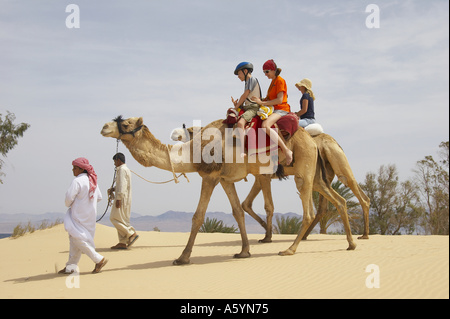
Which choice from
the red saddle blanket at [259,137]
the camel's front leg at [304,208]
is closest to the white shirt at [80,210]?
the red saddle blanket at [259,137]

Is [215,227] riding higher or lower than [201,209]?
lower

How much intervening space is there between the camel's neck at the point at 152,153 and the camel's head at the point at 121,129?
0.37 ft

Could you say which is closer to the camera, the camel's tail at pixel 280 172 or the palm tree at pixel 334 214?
the camel's tail at pixel 280 172

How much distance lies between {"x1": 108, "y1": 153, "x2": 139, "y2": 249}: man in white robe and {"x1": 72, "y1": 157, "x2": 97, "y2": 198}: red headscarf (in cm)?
329

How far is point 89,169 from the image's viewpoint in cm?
891

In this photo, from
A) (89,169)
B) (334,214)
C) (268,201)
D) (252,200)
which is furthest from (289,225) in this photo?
(89,169)

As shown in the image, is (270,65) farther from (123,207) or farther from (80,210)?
(123,207)

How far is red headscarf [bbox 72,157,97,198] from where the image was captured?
28.9 ft

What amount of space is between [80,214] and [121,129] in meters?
1.70

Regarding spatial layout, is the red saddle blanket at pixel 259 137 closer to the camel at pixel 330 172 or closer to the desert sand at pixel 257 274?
the camel at pixel 330 172

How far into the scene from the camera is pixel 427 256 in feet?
25.8

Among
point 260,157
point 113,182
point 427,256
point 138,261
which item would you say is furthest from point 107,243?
point 427,256

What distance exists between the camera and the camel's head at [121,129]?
8.96m

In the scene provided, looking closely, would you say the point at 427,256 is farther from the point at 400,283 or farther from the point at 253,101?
the point at 253,101
